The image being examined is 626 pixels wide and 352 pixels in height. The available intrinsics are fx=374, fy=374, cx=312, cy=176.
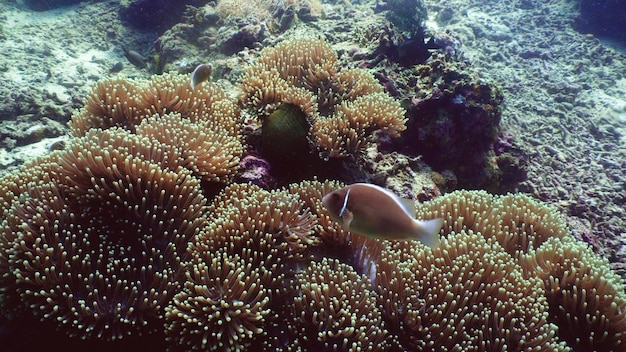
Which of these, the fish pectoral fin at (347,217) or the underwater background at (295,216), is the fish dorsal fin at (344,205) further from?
the underwater background at (295,216)

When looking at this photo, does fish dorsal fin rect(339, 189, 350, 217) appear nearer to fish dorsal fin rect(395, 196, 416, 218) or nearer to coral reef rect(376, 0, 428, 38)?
fish dorsal fin rect(395, 196, 416, 218)

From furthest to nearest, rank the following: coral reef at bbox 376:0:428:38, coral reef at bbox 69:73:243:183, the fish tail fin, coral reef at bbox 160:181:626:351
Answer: coral reef at bbox 376:0:428:38, coral reef at bbox 69:73:243:183, coral reef at bbox 160:181:626:351, the fish tail fin

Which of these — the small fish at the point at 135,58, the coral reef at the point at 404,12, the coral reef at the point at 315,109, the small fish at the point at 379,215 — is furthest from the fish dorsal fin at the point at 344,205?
the small fish at the point at 135,58

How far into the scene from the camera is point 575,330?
109 inches

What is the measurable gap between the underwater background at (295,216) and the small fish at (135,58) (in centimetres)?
208

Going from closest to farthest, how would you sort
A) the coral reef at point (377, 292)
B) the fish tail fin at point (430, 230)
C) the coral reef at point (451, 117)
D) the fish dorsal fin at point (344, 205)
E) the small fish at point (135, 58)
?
the fish tail fin at point (430, 230) < the fish dorsal fin at point (344, 205) < the coral reef at point (377, 292) < the coral reef at point (451, 117) < the small fish at point (135, 58)

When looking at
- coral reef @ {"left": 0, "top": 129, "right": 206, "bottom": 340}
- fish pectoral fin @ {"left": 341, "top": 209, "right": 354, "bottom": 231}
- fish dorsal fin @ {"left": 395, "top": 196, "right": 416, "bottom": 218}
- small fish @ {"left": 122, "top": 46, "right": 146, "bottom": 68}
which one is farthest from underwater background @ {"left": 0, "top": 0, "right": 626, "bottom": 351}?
small fish @ {"left": 122, "top": 46, "right": 146, "bottom": 68}

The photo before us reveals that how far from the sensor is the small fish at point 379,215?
227 cm

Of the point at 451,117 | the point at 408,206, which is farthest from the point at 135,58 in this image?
the point at 408,206

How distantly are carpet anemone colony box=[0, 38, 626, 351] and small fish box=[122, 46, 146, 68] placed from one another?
580cm

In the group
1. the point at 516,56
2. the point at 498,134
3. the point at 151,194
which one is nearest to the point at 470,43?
the point at 516,56

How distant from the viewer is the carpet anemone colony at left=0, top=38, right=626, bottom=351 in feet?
8.23

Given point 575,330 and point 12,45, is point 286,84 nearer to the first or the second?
point 575,330

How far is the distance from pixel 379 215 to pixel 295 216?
2.72 ft
